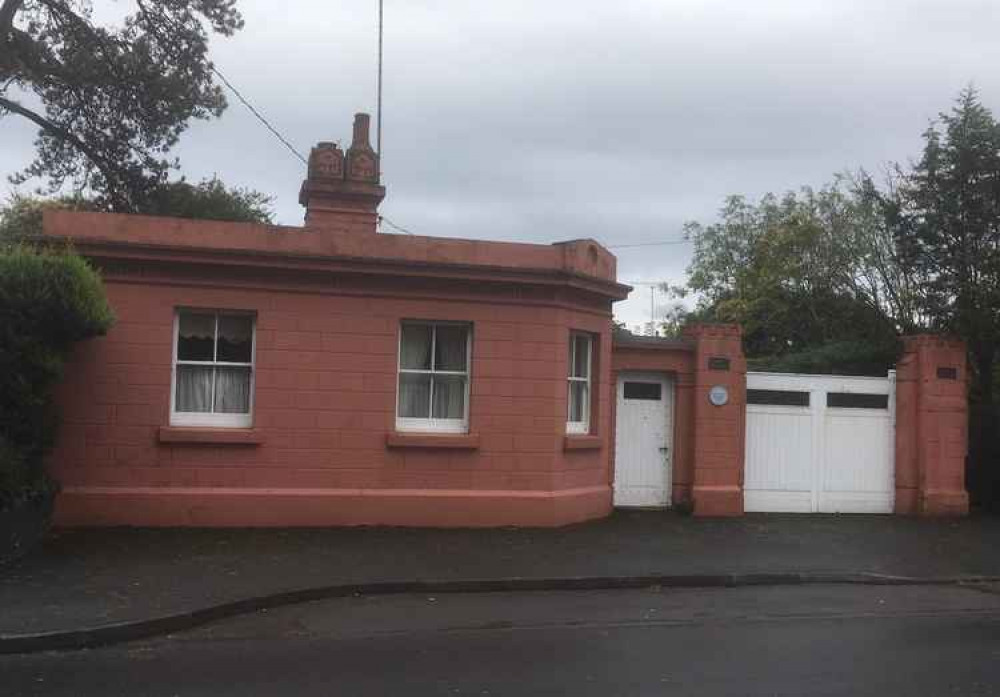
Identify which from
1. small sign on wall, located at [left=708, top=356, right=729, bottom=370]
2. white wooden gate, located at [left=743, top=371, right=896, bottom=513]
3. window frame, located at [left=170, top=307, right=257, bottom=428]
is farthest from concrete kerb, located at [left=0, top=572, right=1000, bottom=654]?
small sign on wall, located at [left=708, top=356, right=729, bottom=370]

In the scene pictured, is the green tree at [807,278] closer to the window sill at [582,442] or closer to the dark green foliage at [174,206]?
the window sill at [582,442]

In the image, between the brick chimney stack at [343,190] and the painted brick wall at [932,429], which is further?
the painted brick wall at [932,429]

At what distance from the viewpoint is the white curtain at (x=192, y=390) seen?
13.0m

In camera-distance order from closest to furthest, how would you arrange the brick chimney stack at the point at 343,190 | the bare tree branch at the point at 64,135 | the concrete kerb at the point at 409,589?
1. the concrete kerb at the point at 409,589
2. the brick chimney stack at the point at 343,190
3. the bare tree branch at the point at 64,135

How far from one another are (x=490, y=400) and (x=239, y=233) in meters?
3.72

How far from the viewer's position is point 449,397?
539 inches

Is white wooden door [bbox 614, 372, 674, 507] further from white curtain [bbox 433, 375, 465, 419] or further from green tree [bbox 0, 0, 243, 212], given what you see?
green tree [bbox 0, 0, 243, 212]

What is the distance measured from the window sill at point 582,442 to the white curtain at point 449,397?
54.8 inches

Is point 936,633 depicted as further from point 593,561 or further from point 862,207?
point 862,207

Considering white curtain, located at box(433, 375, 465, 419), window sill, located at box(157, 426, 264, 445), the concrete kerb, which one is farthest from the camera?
white curtain, located at box(433, 375, 465, 419)

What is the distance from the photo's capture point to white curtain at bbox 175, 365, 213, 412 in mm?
13008

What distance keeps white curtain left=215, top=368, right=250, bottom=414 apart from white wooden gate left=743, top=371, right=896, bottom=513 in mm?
6989

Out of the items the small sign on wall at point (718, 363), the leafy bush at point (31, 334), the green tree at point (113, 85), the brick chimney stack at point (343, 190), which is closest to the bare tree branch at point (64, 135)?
the green tree at point (113, 85)

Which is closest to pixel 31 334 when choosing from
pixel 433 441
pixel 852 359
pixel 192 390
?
pixel 192 390
